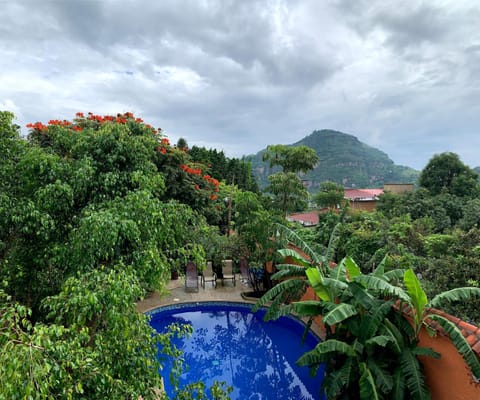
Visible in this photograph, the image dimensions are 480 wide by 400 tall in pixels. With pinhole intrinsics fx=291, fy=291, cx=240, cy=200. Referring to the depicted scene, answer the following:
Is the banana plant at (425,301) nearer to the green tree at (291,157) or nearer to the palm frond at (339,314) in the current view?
the palm frond at (339,314)

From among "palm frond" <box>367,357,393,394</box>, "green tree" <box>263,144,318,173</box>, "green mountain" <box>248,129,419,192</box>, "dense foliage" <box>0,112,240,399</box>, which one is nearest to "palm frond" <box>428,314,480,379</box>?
"palm frond" <box>367,357,393,394</box>

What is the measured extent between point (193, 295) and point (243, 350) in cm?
384

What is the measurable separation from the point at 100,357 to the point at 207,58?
1258 cm

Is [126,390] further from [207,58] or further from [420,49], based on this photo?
[420,49]

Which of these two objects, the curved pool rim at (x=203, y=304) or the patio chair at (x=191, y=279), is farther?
the patio chair at (x=191, y=279)

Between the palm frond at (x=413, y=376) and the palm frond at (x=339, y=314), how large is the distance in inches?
40.4

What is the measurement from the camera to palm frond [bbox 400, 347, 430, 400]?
4387 millimetres

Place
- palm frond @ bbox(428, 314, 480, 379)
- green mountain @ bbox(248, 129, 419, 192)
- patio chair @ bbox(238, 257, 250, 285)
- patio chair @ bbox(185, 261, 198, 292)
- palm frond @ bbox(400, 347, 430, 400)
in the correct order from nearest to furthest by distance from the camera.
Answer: palm frond @ bbox(428, 314, 480, 379) → palm frond @ bbox(400, 347, 430, 400) → patio chair @ bbox(185, 261, 198, 292) → patio chair @ bbox(238, 257, 250, 285) → green mountain @ bbox(248, 129, 419, 192)

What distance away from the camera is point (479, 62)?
11312 mm

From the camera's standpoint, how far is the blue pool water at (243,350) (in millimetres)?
6820

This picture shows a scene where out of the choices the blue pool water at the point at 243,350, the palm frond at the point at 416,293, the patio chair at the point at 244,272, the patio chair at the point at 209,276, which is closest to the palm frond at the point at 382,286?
the palm frond at the point at 416,293

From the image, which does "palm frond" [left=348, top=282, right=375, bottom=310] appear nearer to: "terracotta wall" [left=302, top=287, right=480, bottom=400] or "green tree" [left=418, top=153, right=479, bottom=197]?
"terracotta wall" [left=302, top=287, right=480, bottom=400]

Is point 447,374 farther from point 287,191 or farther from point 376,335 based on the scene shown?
point 287,191

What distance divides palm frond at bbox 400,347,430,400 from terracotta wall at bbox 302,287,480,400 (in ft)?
1.30
